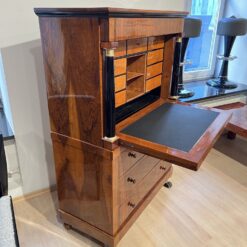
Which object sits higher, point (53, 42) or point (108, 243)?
point (53, 42)

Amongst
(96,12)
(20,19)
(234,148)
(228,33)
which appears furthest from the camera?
(234,148)

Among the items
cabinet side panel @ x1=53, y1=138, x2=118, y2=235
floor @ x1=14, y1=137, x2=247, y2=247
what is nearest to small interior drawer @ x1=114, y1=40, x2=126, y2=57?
cabinet side panel @ x1=53, y1=138, x2=118, y2=235

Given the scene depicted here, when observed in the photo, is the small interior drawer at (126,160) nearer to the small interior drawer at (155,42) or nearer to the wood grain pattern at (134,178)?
the wood grain pattern at (134,178)

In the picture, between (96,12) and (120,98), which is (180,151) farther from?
(96,12)

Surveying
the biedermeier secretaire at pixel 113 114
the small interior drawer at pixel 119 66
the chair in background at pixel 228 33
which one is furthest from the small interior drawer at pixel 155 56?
the chair in background at pixel 228 33

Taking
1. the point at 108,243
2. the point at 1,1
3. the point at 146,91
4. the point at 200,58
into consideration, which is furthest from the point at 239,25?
the point at 108,243

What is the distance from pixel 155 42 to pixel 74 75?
60 cm

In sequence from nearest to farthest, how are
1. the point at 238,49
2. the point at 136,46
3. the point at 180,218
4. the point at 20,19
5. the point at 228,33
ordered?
the point at 136,46 < the point at 20,19 < the point at 180,218 < the point at 228,33 < the point at 238,49

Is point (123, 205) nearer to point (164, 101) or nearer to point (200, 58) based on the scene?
point (164, 101)

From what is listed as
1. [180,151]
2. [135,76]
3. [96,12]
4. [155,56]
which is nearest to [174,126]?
[180,151]

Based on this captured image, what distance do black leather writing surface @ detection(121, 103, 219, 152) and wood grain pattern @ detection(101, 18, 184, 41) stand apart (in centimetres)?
42

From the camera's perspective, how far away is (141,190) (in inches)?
62.9

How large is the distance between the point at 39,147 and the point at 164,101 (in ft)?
3.00

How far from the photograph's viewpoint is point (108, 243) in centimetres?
140
